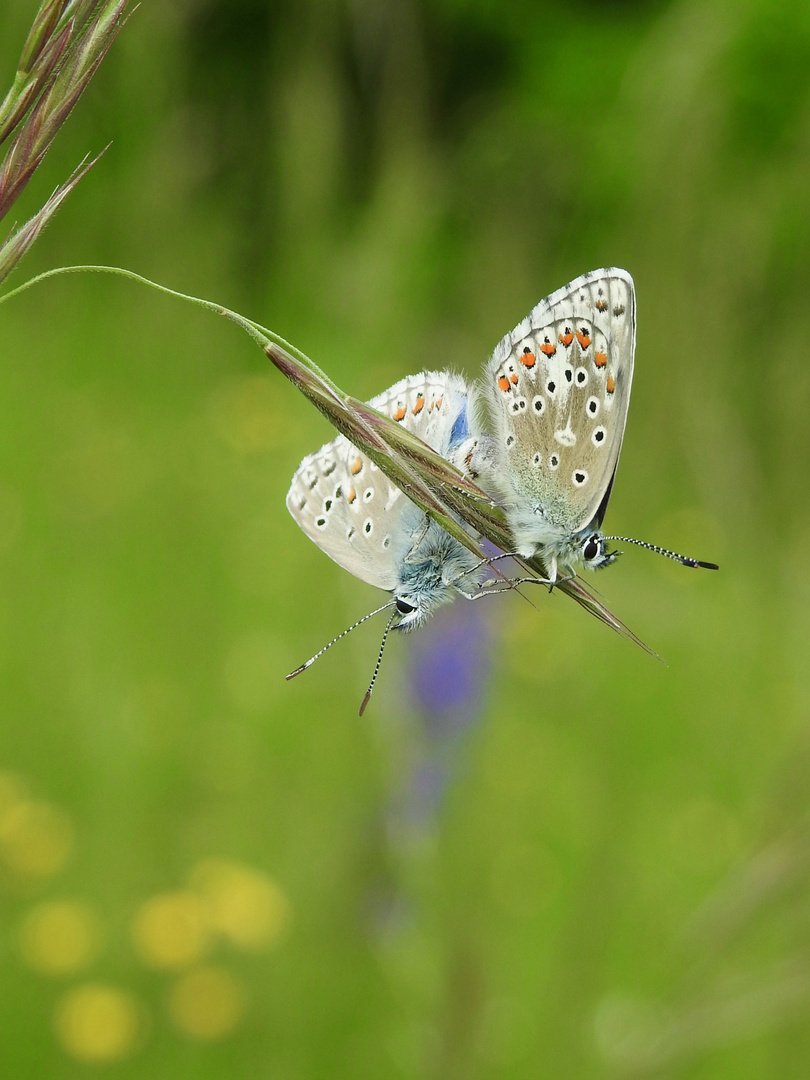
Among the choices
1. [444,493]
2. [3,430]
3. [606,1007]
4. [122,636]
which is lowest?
[606,1007]

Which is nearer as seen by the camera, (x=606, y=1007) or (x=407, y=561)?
(x=407, y=561)

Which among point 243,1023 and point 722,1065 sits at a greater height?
point 243,1023

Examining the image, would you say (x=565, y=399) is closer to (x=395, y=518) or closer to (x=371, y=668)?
(x=395, y=518)

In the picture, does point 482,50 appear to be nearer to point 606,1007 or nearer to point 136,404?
point 136,404

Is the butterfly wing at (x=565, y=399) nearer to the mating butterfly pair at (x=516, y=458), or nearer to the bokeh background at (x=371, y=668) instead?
the mating butterfly pair at (x=516, y=458)

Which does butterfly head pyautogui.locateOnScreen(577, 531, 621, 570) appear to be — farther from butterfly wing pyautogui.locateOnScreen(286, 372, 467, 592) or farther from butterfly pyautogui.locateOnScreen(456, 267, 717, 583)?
butterfly wing pyautogui.locateOnScreen(286, 372, 467, 592)

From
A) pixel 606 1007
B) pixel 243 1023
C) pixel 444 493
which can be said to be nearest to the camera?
pixel 444 493

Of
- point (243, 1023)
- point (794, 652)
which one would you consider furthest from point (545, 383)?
point (794, 652)

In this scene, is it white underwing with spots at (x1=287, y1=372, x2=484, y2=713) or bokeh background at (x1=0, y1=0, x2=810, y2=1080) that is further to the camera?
bokeh background at (x1=0, y1=0, x2=810, y2=1080)

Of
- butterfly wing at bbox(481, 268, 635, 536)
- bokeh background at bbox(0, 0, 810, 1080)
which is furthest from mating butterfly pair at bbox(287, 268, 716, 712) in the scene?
bokeh background at bbox(0, 0, 810, 1080)
